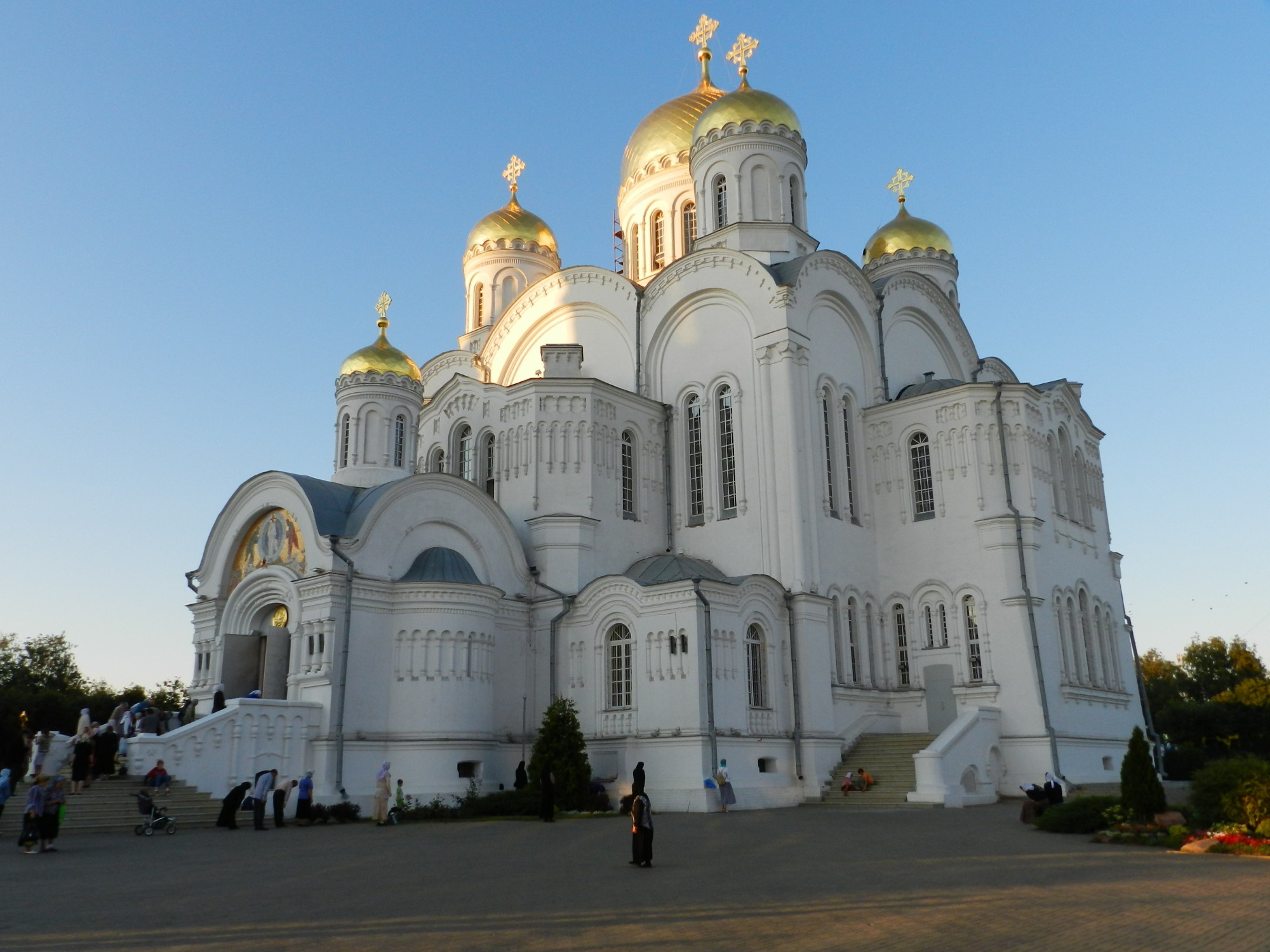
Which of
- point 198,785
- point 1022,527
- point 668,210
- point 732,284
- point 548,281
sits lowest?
point 198,785

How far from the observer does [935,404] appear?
24328 millimetres

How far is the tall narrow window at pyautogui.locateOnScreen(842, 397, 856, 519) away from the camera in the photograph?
2425cm

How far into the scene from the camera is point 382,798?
1734 centimetres

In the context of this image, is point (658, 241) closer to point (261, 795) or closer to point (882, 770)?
point (882, 770)

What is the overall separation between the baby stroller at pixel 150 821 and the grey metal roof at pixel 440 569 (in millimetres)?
6335

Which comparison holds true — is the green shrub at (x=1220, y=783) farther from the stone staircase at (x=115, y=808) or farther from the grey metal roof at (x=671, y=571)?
the stone staircase at (x=115, y=808)

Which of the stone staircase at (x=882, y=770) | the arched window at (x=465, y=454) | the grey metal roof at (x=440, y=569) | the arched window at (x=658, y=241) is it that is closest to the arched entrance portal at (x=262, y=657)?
the grey metal roof at (x=440, y=569)

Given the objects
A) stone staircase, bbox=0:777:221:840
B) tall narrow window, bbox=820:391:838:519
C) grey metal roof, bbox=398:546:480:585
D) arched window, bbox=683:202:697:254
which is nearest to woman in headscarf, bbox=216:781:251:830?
stone staircase, bbox=0:777:221:840

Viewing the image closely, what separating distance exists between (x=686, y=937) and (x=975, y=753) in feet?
49.6

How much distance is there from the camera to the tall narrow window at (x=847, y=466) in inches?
955

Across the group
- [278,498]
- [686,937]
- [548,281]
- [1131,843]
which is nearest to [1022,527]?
[1131,843]

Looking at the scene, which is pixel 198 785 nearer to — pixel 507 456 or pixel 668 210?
pixel 507 456

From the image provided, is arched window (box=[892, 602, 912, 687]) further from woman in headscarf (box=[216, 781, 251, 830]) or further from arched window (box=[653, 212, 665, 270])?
woman in headscarf (box=[216, 781, 251, 830])

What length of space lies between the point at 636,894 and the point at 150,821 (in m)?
9.33
